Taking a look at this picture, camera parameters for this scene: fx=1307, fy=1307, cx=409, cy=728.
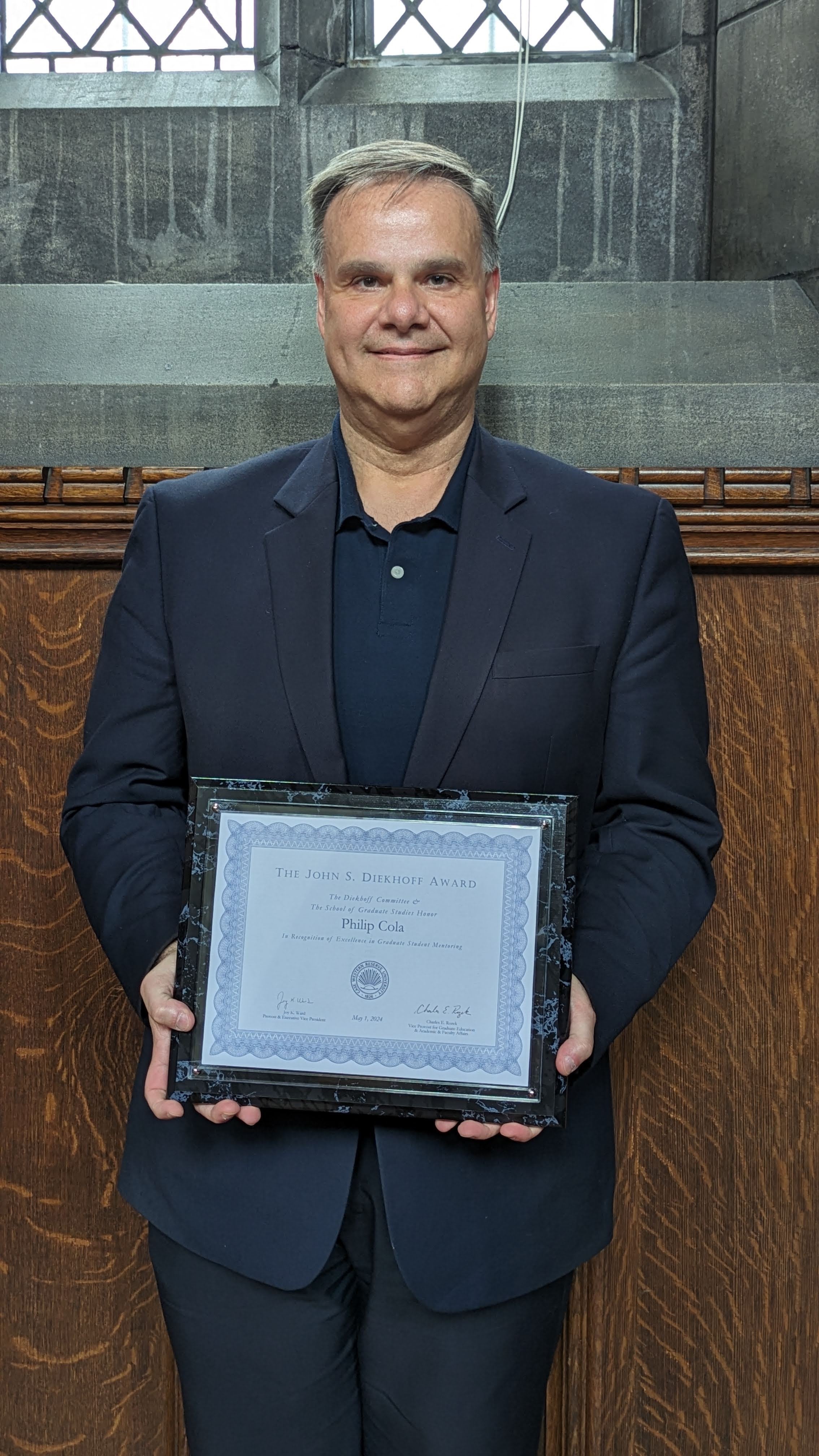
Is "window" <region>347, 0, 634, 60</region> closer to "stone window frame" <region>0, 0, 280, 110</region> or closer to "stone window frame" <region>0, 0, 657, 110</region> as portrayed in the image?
"stone window frame" <region>0, 0, 657, 110</region>

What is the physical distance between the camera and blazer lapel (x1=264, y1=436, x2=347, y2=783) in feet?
4.67

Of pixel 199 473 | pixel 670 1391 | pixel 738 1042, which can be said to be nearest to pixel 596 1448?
pixel 670 1391

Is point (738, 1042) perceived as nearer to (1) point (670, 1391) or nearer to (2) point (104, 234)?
(1) point (670, 1391)

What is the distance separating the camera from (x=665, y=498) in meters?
1.85

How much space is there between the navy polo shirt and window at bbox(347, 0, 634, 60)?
1.31 meters

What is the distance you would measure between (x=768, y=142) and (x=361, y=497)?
48.2 inches

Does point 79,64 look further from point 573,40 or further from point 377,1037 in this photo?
point 377,1037

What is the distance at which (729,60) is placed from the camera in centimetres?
229

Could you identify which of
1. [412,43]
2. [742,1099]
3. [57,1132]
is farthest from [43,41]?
[742,1099]

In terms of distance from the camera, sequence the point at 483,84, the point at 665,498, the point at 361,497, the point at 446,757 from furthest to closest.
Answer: the point at 483,84
the point at 665,498
the point at 361,497
the point at 446,757

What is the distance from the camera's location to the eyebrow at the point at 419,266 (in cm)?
145

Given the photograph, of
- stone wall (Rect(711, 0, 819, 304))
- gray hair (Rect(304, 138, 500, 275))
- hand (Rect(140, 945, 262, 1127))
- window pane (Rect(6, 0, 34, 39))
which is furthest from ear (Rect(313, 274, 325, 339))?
window pane (Rect(6, 0, 34, 39))

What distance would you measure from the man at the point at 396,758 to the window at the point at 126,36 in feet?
3.79

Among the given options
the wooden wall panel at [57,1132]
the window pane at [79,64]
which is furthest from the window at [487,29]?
the wooden wall panel at [57,1132]
